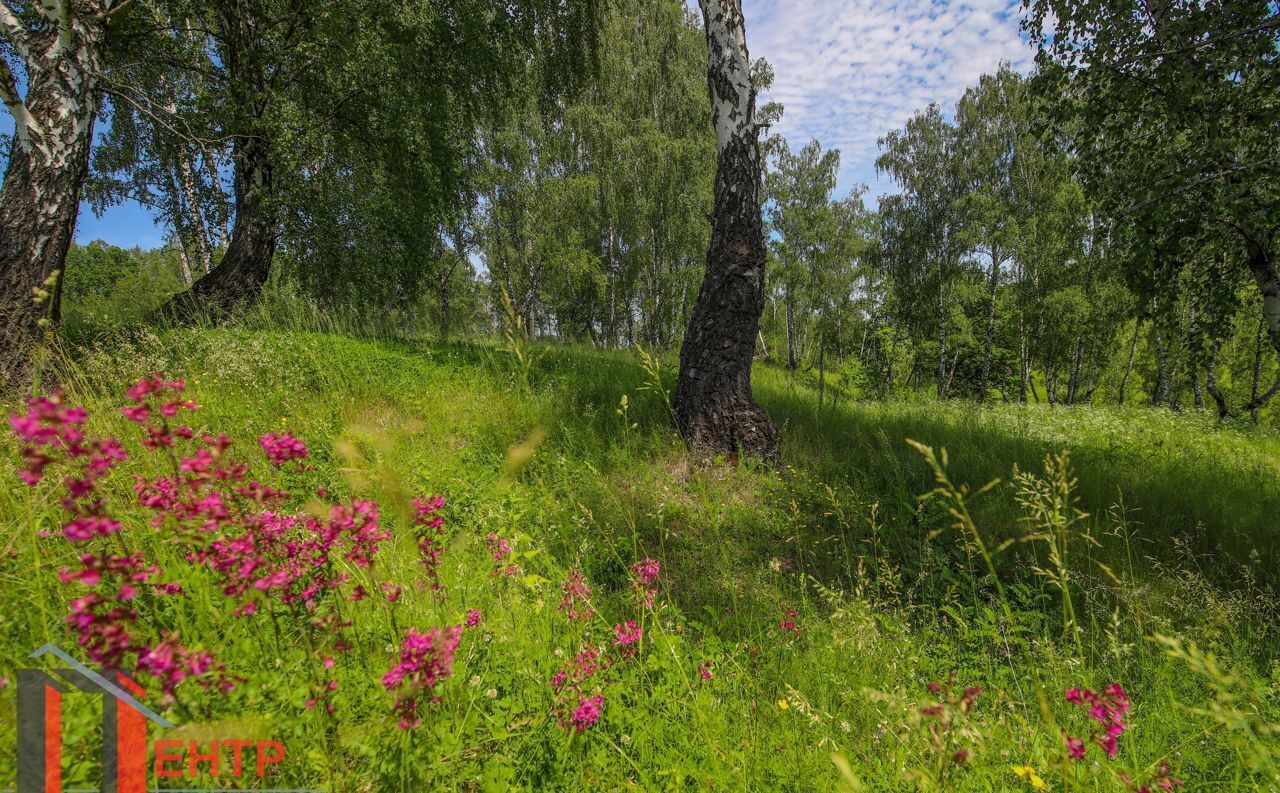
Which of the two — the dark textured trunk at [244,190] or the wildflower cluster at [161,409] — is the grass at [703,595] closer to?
the wildflower cluster at [161,409]

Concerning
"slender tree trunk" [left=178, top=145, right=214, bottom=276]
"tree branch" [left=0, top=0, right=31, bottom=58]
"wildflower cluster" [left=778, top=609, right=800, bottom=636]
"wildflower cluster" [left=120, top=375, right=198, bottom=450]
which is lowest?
"wildflower cluster" [left=778, top=609, right=800, bottom=636]

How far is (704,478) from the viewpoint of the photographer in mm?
4070

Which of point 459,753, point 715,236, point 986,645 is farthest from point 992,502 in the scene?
point 459,753

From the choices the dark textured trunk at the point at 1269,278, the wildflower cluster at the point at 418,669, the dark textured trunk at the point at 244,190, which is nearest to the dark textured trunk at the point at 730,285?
the wildflower cluster at the point at 418,669

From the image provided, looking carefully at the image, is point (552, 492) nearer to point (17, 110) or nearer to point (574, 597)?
point (574, 597)

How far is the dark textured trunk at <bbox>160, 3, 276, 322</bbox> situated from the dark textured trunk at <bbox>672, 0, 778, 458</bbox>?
679 cm

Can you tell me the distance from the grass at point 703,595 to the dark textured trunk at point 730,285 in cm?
41

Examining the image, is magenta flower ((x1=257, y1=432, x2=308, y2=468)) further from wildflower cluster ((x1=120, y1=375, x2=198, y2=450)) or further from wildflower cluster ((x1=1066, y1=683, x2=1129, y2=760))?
wildflower cluster ((x1=1066, y1=683, x2=1129, y2=760))

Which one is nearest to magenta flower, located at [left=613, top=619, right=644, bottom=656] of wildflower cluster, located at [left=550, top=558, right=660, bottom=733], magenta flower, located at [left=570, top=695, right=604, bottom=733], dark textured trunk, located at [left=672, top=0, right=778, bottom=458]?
wildflower cluster, located at [left=550, top=558, right=660, bottom=733]

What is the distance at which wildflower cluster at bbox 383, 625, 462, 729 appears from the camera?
3.70 ft

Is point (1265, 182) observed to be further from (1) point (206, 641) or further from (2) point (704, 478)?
(1) point (206, 641)

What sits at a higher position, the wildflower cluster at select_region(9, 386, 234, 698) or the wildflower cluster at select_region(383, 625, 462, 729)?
the wildflower cluster at select_region(9, 386, 234, 698)

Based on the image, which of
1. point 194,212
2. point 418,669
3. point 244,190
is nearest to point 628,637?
point 418,669

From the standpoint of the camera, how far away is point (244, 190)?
302 inches
